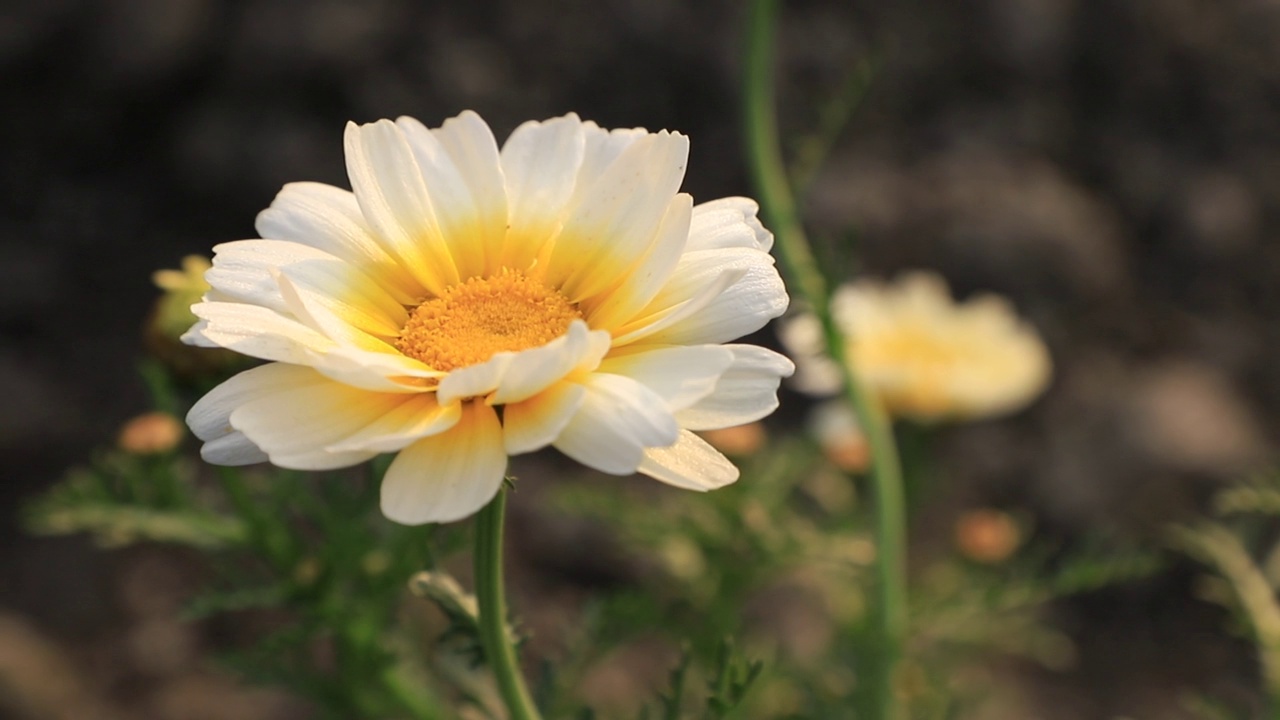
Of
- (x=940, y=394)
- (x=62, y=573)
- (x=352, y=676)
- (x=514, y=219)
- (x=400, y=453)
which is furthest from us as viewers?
(x=62, y=573)

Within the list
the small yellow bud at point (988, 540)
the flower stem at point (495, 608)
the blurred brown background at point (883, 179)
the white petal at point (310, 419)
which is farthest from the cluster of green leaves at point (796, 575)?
the blurred brown background at point (883, 179)

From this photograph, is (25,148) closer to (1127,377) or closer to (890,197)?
(890,197)

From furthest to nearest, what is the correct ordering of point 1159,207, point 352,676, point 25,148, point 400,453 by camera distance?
point 1159,207
point 25,148
point 352,676
point 400,453

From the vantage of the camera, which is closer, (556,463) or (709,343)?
(709,343)

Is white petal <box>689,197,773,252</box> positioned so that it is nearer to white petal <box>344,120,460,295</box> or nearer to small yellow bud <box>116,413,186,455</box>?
white petal <box>344,120,460,295</box>

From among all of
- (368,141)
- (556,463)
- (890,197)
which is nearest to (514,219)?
(368,141)

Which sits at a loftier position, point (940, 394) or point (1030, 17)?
point (1030, 17)

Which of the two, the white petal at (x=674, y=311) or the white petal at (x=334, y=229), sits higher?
the white petal at (x=334, y=229)

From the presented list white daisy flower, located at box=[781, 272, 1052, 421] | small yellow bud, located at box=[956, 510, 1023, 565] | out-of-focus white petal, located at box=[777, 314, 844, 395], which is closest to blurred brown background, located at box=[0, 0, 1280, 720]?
white daisy flower, located at box=[781, 272, 1052, 421]

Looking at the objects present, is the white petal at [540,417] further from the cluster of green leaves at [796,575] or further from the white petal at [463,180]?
the cluster of green leaves at [796,575]
